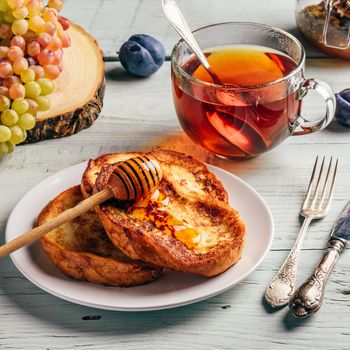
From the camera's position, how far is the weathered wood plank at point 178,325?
50.1 inches

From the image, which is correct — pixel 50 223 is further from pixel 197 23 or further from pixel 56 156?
pixel 197 23

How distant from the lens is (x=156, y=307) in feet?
4.12

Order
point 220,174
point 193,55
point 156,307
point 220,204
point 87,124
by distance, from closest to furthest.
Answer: point 156,307
point 220,204
point 220,174
point 193,55
point 87,124

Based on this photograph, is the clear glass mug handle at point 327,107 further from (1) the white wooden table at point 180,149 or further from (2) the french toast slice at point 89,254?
(2) the french toast slice at point 89,254

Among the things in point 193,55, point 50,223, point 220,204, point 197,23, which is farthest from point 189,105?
point 197,23

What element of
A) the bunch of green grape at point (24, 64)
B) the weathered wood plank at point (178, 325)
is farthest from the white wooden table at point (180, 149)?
the bunch of green grape at point (24, 64)

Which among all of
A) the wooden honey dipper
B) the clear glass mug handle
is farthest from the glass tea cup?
the wooden honey dipper

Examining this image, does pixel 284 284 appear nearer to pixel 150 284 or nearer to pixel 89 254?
pixel 150 284

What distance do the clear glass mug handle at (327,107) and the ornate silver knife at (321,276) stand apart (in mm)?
257

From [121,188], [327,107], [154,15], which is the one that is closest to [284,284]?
[121,188]

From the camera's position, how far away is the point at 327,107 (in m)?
1.67

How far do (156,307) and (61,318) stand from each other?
176 millimetres

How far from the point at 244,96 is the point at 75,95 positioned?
0.48 meters

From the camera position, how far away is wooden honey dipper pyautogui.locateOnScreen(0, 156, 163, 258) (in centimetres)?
131
